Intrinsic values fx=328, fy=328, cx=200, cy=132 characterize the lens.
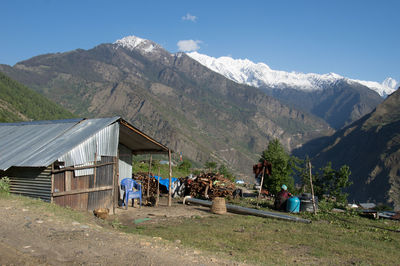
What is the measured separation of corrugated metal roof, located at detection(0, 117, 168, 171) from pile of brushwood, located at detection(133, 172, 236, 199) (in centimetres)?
483

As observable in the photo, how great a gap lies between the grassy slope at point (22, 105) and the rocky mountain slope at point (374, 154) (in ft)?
356

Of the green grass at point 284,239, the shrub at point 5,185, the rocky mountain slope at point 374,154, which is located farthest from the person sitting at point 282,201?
the rocky mountain slope at point 374,154

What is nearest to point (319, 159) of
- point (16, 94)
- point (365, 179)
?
point (365, 179)

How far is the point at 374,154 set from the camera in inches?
5207

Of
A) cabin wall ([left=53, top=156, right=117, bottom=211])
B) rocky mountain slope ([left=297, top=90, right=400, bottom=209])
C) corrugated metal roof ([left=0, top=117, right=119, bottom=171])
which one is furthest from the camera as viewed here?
rocky mountain slope ([left=297, top=90, right=400, bottom=209])

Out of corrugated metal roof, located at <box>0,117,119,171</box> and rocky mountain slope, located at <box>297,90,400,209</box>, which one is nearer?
corrugated metal roof, located at <box>0,117,119,171</box>

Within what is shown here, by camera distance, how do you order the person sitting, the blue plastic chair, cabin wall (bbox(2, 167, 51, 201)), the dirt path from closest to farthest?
the dirt path → cabin wall (bbox(2, 167, 51, 201)) → the blue plastic chair → the person sitting

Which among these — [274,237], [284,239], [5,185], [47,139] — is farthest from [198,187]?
[5,185]

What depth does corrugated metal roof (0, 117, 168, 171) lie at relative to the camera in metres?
11.6

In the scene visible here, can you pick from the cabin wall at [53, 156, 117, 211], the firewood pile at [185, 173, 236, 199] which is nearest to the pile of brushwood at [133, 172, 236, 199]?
the firewood pile at [185, 173, 236, 199]

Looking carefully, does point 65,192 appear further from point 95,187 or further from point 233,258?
point 233,258

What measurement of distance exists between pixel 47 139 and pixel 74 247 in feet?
26.1

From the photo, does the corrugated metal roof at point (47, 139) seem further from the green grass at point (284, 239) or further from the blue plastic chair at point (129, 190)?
the green grass at point (284, 239)

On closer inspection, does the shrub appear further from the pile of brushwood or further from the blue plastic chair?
the pile of brushwood
